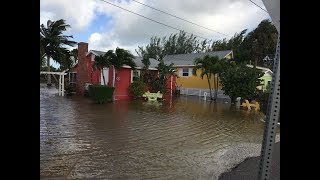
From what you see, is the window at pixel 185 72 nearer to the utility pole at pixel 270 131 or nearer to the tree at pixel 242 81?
the tree at pixel 242 81

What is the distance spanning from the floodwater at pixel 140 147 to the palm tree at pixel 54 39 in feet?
51.9

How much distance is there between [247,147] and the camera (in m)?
8.71

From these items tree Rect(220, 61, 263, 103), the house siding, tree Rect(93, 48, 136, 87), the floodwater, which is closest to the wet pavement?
the floodwater

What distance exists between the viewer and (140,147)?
8.20 m

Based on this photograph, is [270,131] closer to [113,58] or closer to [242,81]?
[242,81]

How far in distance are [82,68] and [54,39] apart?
13.1 feet

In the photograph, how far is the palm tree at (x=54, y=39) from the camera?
91.0 ft

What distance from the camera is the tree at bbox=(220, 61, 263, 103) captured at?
2147cm

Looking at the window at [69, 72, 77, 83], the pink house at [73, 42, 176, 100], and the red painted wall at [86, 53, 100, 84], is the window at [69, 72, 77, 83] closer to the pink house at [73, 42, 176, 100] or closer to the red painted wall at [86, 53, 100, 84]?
the pink house at [73, 42, 176, 100]

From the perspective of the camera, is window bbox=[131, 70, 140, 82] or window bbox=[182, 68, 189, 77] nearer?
window bbox=[131, 70, 140, 82]

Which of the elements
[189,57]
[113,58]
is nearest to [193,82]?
[189,57]

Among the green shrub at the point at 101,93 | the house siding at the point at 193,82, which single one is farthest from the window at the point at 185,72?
the green shrub at the point at 101,93

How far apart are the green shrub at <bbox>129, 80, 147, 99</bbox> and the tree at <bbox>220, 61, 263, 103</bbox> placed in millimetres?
5980

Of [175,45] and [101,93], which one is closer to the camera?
[101,93]
